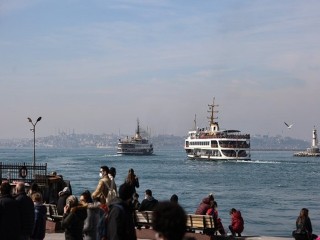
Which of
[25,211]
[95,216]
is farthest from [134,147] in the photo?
[25,211]

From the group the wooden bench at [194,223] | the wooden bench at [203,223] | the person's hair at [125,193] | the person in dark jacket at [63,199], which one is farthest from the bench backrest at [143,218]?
the person's hair at [125,193]

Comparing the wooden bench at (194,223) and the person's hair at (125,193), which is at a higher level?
the person's hair at (125,193)

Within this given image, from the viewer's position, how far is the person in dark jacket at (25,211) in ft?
33.6

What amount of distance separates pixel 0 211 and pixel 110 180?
3.52 meters

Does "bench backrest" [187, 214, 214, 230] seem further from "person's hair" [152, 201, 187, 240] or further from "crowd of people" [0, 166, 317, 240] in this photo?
"person's hair" [152, 201, 187, 240]

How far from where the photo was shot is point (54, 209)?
58.7 ft

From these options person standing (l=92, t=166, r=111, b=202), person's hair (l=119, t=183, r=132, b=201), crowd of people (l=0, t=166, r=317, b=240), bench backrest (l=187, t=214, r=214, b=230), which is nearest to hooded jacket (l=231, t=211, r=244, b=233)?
bench backrest (l=187, t=214, r=214, b=230)

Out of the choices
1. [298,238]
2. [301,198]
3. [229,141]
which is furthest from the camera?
[229,141]

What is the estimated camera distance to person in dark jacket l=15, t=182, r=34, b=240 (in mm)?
10242

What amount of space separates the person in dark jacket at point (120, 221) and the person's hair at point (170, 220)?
2.87m

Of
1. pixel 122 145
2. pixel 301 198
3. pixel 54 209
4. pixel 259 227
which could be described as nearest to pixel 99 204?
pixel 54 209

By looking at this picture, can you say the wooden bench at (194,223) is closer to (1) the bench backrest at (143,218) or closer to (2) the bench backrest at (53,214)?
(1) the bench backrest at (143,218)

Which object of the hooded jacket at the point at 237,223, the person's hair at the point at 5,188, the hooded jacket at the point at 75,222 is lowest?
the hooded jacket at the point at 237,223

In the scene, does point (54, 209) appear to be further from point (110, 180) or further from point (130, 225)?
point (130, 225)
